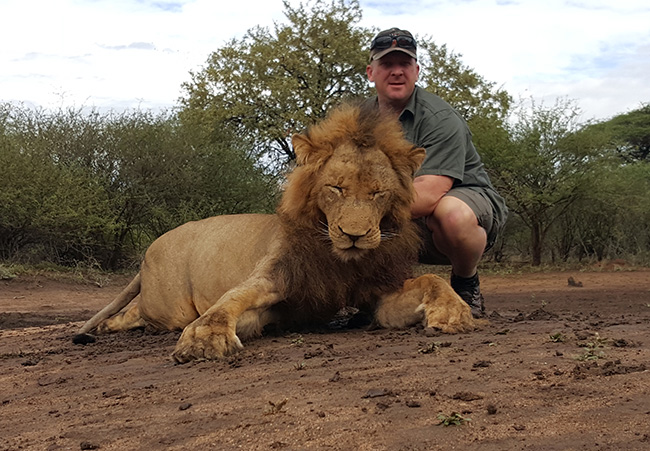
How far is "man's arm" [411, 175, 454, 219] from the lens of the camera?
4.90m

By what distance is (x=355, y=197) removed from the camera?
165 inches

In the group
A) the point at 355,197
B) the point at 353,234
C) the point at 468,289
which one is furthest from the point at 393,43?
the point at 353,234

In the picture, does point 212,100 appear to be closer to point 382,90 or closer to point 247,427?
point 382,90

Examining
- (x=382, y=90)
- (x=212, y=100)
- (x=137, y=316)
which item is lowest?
(x=137, y=316)

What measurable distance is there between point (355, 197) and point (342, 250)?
12.0 inches

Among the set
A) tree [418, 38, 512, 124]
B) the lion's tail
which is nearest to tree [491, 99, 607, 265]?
tree [418, 38, 512, 124]

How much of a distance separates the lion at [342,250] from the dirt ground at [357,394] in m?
0.17

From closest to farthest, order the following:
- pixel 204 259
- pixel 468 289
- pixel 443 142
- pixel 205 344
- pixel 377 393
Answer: pixel 377 393
pixel 205 344
pixel 443 142
pixel 468 289
pixel 204 259

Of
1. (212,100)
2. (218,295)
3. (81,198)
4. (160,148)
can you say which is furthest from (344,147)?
(212,100)

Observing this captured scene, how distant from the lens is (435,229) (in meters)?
5.11

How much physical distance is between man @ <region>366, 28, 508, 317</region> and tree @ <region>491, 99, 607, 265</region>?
14.6 metres

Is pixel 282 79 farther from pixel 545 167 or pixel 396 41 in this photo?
pixel 396 41

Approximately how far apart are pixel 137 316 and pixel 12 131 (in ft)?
34.8

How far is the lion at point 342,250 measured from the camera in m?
4.12
